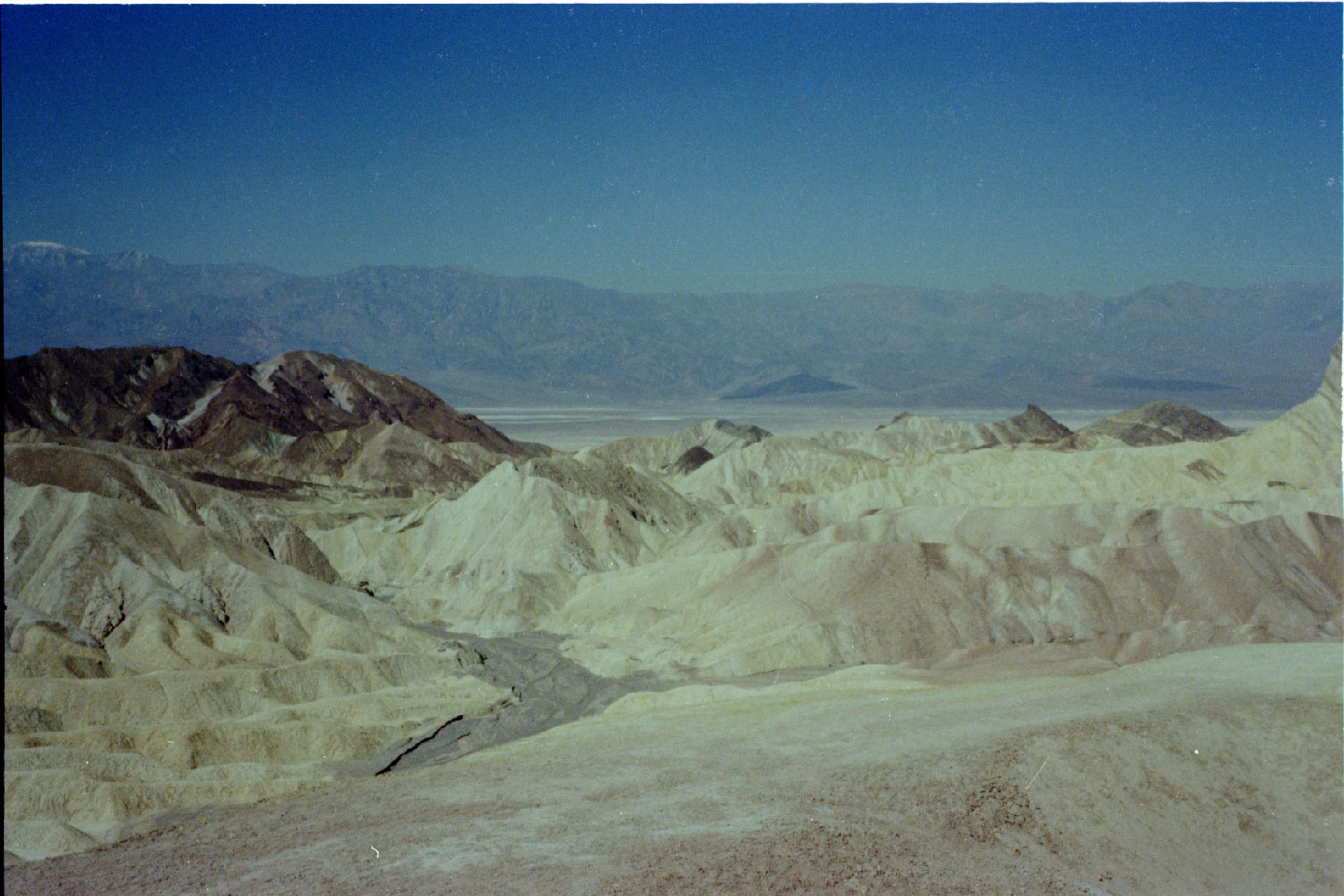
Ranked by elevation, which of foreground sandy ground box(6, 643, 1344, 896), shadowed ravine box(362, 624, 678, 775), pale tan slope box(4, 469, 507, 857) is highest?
foreground sandy ground box(6, 643, 1344, 896)

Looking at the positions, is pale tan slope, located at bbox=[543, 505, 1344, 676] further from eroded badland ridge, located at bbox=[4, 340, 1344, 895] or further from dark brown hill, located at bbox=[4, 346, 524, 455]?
dark brown hill, located at bbox=[4, 346, 524, 455]

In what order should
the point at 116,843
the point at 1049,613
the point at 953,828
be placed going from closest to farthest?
the point at 953,828 < the point at 116,843 < the point at 1049,613

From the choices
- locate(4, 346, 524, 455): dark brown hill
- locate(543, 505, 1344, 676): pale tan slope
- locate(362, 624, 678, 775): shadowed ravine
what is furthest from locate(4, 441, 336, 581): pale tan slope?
locate(4, 346, 524, 455): dark brown hill

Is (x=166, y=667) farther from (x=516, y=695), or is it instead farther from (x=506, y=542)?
(x=506, y=542)

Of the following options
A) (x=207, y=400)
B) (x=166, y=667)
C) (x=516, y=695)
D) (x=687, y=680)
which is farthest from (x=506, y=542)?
(x=207, y=400)

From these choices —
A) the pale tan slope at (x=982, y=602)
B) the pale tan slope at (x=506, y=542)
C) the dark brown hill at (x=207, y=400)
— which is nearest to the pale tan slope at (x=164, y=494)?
the pale tan slope at (x=506, y=542)

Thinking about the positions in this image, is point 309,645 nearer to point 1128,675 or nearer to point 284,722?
point 284,722

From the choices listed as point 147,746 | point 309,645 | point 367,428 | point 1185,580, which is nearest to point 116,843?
point 147,746
